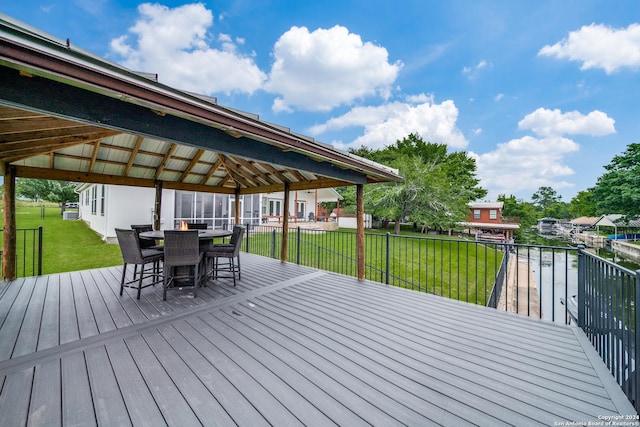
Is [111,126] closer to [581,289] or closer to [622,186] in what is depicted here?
[581,289]

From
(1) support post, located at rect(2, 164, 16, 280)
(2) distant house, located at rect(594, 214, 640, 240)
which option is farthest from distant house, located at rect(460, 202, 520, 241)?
(1) support post, located at rect(2, 164, 16, 280)

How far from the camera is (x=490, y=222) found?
26.1 m

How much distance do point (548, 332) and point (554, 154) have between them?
3004cm

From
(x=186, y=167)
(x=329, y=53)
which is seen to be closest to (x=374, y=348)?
(x=186, y=167)

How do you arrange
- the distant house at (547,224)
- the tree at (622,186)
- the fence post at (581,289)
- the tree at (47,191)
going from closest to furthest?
the fence post at (581,289), the tree at (622,186), the tree at (47,191), the distant house at (547,224)

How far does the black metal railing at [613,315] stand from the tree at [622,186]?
2178 centimetres

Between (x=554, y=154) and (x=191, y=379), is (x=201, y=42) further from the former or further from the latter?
(x=554, y=154)

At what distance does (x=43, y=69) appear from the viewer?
1311 millimetres

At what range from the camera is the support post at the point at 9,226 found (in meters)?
4.22

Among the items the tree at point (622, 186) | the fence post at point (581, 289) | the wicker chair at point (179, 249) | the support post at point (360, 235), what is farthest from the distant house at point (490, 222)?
the wicker chair at point (179, 249)

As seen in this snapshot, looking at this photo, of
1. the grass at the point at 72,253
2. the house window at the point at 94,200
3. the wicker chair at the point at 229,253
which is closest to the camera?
the wicker chair at the point at 229,253

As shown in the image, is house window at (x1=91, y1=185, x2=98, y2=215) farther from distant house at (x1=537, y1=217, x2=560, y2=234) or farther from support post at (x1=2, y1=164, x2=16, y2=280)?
distant house at (x1=537, y1=217, x2=560, y2=234)

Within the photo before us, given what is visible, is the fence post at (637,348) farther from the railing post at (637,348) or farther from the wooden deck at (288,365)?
the wooden deck at (288,365)

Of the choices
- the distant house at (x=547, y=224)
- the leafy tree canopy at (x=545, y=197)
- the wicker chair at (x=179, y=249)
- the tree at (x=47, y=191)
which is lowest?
the distant house at (x=547, y=224)
